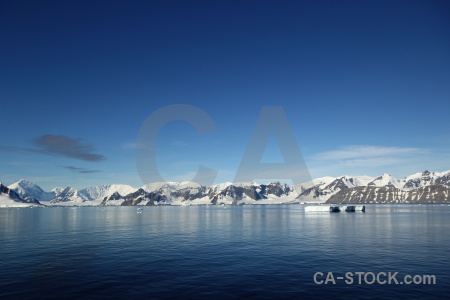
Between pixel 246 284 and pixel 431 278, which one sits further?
pixel 431 278

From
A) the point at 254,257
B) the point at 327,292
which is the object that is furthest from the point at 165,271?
the point at 327,292

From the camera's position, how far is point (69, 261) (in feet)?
165

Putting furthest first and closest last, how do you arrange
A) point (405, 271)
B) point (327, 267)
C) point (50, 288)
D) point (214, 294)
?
1. point (327, 267)
2. point (405, 271)
3. point (50, 288)
4. point (214, 294)

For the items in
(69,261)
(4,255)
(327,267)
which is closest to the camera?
(327,267)

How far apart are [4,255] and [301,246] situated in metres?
57.3

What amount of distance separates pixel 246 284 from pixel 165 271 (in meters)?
12.8

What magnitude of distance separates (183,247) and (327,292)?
1504 inches

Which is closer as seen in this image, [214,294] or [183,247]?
[214,294]

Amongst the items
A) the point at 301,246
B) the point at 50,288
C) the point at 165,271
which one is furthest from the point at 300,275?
the point at 50,288

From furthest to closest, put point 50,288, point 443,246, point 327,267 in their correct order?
point 443,246
point 327,267
point 50,288

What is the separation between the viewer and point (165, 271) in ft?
141

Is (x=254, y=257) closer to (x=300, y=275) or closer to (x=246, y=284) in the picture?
Result: (x=300, y=275)

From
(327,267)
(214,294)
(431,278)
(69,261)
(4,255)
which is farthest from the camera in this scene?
(4,255)

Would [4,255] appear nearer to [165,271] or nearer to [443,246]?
Answer: [165,271]
